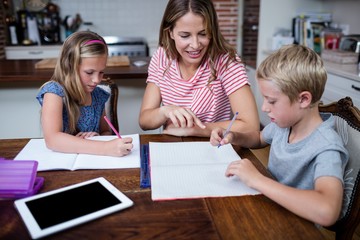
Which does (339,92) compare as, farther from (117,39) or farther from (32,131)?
(117,39)

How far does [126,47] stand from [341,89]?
8.52ft

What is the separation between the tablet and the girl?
0.28m

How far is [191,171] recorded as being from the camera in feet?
3.54

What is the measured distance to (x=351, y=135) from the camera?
3.73 feet

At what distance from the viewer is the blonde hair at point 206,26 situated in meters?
1.44

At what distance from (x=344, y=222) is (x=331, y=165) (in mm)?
274

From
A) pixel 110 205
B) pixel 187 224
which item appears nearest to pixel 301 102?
pixel 187 224

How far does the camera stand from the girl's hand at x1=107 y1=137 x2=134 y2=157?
3.90ft

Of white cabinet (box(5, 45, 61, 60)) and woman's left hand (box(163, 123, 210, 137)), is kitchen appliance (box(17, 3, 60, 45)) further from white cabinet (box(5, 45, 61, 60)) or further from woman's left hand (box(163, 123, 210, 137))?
woman's left hand (box(163, 123, 210, 137))

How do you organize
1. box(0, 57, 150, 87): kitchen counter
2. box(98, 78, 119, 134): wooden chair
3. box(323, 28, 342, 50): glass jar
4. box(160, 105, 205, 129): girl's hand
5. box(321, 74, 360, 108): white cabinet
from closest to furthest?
box(160, 105, 205, 129): girl's hand, box(98, 78, 119, 134): wooden chair, box(0, 57, 150, 87): kitchen counter, box(321, 74, 360, 108): white cabinet, box(323, 28, 342, 50): glass jar

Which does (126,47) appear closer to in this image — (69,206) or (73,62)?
(73,62)

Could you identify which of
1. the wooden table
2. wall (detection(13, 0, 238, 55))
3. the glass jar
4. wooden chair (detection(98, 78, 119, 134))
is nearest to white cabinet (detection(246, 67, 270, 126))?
wall (detection(13, 0, 238, 55))

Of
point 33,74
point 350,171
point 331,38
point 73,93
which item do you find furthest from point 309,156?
point 331,38

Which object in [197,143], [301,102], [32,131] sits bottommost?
[32,131]
